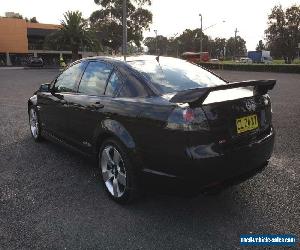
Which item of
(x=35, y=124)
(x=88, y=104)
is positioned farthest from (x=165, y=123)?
(x=35, y=124)

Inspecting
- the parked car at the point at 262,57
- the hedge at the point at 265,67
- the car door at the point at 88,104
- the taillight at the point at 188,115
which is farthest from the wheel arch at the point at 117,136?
the parked car at the point at 262,57

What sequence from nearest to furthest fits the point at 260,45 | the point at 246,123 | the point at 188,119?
the point at 188,119 < the point at 246,123 < the point at 260,45

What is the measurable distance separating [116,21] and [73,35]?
1931 centimetres

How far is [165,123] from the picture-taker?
11.0ft

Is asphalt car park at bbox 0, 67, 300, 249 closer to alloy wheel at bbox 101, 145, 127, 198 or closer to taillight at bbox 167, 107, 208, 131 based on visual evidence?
alloy wheel at bbox 101, 145, 127, 198

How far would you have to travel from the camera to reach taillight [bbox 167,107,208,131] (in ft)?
10.6

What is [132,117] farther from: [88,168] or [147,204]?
[88,168]

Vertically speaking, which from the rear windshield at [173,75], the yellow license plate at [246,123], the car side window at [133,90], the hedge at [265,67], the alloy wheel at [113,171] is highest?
the hedge at [265,67]

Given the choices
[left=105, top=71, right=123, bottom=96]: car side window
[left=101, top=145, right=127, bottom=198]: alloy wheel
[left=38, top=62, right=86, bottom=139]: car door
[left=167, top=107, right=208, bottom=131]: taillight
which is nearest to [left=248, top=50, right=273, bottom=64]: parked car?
[left=38, top=62, right=86, bottom=139]: car door

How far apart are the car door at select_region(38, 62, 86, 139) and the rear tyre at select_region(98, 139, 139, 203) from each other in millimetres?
1133

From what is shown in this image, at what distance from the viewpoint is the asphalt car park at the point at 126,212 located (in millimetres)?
3287

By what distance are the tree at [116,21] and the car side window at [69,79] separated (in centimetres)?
5879

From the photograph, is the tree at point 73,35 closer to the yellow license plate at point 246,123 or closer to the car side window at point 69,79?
the car side window at point 69,79

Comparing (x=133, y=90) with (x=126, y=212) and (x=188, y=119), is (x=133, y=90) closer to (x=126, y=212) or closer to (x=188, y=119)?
(x=188, y=119)
